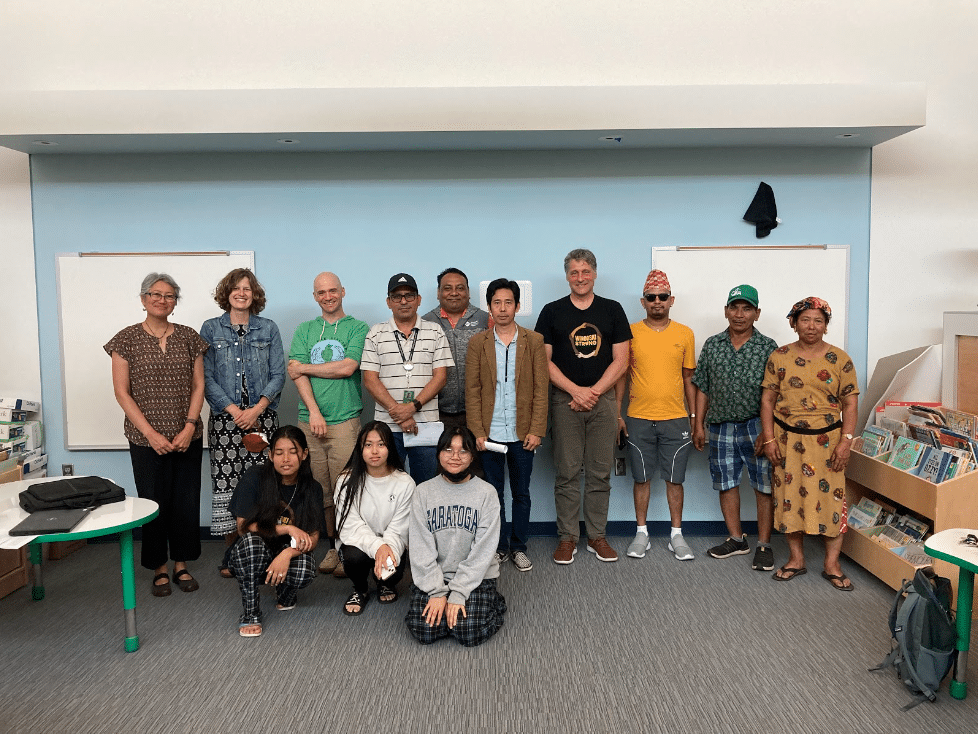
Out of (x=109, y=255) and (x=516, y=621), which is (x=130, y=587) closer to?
(x=516, y=621)

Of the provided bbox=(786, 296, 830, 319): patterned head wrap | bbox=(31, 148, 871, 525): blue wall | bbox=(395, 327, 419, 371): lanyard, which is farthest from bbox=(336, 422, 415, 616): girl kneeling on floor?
bbox=(786, 296, 830, 319): patterned head wrap

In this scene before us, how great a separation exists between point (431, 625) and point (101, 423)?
108 inches

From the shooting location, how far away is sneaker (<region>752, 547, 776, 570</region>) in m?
3.68

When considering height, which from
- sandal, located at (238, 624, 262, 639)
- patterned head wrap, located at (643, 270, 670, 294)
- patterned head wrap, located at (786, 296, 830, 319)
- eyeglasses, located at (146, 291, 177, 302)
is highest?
patterned head wrap, located at (643, 270, 670, 294)

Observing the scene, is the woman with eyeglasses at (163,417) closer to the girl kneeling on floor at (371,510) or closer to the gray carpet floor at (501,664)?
the gray carpet floor at (501,664)

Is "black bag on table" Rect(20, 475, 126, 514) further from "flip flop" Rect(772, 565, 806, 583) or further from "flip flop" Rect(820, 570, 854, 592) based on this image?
"flip flop" Rect(820, 570, 854, 592)

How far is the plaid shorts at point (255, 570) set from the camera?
297cm

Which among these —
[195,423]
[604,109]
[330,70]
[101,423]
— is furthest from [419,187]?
[101,423]

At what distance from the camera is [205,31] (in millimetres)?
4023

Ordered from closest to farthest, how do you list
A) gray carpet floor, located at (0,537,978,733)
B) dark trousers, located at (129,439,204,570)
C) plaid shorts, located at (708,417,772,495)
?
gray carpet floor, located at (0,537,978,733), dark trousers, located at (129,439,204,570), plaid shorts, located at (708,417,772,495)

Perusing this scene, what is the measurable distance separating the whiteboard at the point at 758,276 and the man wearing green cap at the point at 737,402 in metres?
0.46

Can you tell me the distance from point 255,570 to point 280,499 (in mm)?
328

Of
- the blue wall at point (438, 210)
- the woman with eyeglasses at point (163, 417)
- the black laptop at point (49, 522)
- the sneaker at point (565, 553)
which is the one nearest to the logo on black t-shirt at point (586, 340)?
the blue wall at point (438, 210)

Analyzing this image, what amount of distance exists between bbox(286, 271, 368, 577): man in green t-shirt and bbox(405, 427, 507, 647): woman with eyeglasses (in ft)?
2.64
